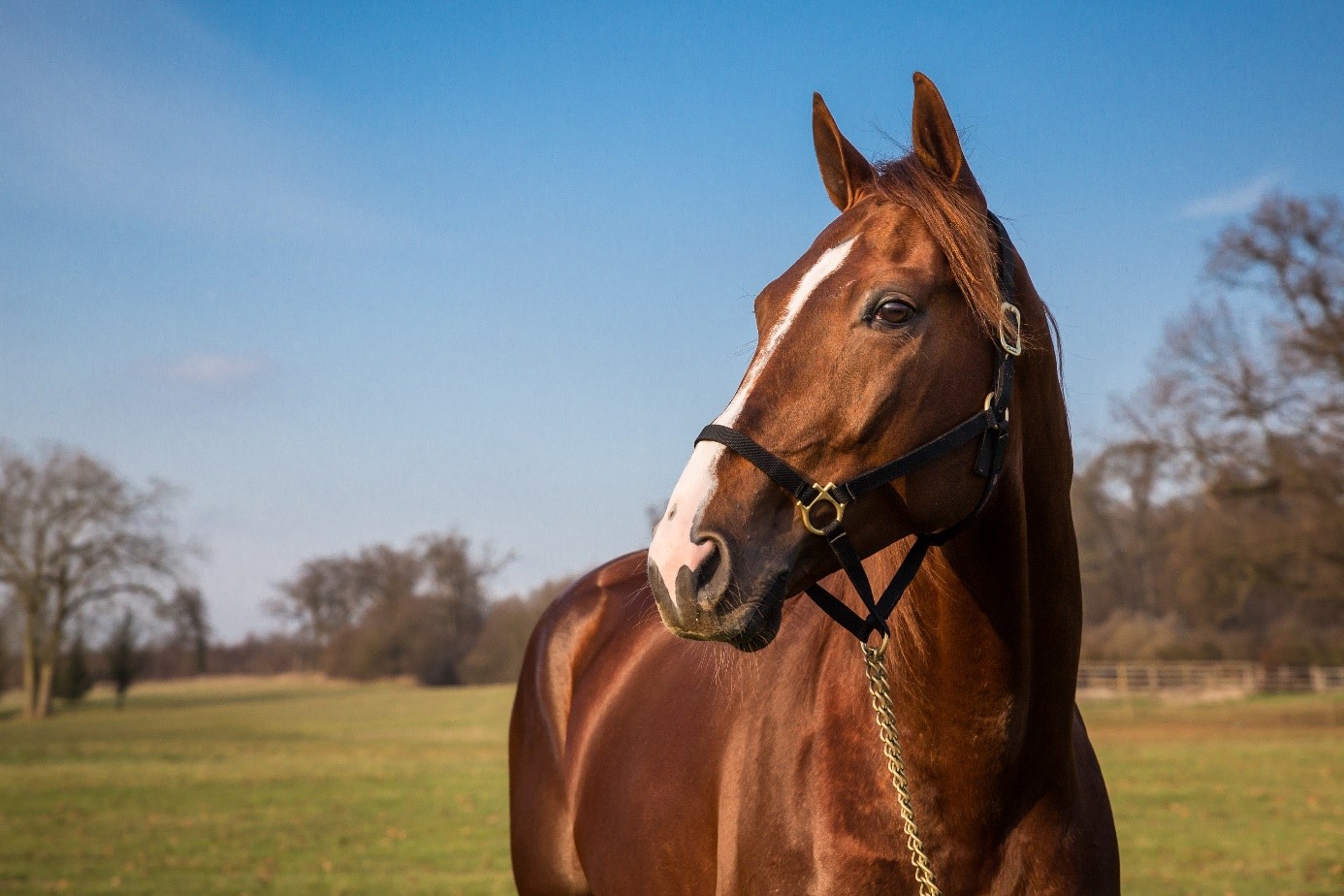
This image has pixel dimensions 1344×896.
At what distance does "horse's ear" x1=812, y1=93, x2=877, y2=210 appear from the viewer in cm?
260

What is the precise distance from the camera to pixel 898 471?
84.1 inches

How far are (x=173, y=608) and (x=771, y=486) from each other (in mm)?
49693

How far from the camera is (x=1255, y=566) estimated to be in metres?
Result: 29.0

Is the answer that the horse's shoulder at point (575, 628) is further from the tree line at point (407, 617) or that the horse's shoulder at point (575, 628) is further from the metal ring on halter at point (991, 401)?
the tree line at point (407, 617)

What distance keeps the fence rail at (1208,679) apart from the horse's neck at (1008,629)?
3707 centimetres

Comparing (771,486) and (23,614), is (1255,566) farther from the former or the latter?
(23,614)

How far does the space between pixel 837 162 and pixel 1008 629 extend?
1.21m

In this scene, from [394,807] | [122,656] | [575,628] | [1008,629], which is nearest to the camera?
[1008,629]

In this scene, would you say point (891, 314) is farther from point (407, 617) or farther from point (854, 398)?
point (407, 617)

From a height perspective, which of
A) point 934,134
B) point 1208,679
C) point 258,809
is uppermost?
point 934,134

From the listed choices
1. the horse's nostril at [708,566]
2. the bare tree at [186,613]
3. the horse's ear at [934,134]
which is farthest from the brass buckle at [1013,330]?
the bare tree at [186,613]

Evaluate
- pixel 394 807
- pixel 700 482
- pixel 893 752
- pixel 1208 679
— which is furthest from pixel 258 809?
pixel 1208 679

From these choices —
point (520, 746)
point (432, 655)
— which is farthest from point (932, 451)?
point (432, 655)

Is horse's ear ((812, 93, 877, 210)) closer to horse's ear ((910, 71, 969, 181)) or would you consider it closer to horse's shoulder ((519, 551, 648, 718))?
horse's ear ((910, 71, 969, 181))
